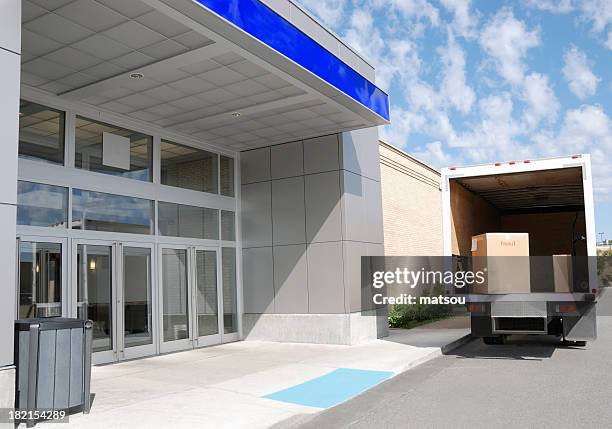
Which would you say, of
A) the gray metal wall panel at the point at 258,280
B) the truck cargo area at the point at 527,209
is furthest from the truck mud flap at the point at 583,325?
the gray metal wall panel at the point at 258,280

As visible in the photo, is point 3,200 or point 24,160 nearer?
point 3,200

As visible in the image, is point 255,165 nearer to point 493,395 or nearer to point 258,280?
point 258,280

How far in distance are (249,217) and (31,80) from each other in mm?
6170

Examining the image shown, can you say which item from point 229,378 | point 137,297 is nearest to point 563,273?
point 229,378

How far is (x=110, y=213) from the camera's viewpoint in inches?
444

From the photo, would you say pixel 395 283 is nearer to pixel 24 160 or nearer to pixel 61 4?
pixel 24 160

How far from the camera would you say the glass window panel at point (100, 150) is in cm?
1087

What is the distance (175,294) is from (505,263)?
6.50 meters

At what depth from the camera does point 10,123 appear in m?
6.16

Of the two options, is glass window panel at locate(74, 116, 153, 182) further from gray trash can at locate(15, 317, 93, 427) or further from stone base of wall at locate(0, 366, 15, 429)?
stone base of wall at locate(0, 366, 15, 429)

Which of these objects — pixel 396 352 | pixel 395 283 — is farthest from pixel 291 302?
pixel 395 283

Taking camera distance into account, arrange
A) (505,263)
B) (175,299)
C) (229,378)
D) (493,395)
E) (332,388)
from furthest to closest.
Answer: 1. (175,299)
2. (505,263)
3. (229,378)
4. (332,388)
5. (493,395)

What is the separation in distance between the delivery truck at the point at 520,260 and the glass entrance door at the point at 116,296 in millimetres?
6082

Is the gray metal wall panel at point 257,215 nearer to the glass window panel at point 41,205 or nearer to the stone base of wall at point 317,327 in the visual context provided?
the stone base of wall at point 317,327
